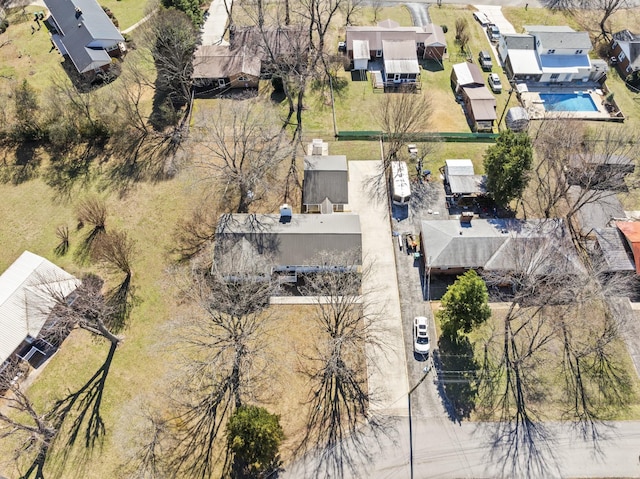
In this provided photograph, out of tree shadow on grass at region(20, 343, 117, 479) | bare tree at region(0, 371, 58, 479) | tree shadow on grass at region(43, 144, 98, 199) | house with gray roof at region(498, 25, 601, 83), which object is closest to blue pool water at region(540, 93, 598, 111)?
house with gray roof at region(498, 25, 601, 83)

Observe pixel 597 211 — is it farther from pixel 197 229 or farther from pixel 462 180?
pixel 197 229

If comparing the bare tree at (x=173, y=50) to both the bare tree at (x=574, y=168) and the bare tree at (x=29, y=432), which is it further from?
the bare tree at (x=574, y=168)

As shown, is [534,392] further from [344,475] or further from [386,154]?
[386,154]

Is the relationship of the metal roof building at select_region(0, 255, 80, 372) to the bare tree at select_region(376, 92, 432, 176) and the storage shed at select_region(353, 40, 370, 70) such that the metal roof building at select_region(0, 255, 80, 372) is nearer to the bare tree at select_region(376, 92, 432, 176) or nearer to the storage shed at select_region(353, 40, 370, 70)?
the bare tree at select_region(376, 92, 432, 176)

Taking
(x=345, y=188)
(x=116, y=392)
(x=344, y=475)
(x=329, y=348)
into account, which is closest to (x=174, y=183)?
(x=345, y=188)

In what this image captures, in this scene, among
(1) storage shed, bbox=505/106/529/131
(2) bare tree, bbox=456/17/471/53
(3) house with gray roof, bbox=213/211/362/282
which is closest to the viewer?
(3) house with gray roof, bbox=213/211/362/282
